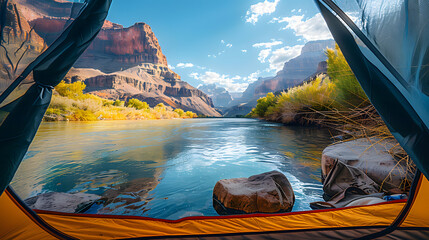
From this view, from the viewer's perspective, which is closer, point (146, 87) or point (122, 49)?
point (146, 87)

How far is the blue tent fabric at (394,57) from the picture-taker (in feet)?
2.63

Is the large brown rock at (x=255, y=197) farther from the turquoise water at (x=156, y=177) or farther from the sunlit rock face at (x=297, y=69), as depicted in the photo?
the sunlit rock face at (x=297, y=69)

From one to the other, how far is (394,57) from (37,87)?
6.64 feet

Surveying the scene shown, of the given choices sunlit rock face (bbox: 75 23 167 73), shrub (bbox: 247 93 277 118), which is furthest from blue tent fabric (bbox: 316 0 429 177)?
sunlit rock face (bbox: 75 23 167 73)

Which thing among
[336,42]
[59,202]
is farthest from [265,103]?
[59,202]

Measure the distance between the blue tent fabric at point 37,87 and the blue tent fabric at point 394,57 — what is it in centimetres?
155

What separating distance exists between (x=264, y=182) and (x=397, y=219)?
3.38 ft

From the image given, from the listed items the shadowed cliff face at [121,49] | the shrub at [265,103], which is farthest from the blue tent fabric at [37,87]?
the shadowed cliff face at [121,49]

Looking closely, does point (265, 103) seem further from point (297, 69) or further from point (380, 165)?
point (297, 69)

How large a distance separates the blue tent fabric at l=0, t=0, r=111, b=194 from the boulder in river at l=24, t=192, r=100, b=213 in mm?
944

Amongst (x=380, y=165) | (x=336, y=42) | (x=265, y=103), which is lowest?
(x=380, y=165)

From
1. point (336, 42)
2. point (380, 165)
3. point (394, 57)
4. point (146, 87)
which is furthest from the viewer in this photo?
point (146, 87)

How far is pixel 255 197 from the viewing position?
1660mm

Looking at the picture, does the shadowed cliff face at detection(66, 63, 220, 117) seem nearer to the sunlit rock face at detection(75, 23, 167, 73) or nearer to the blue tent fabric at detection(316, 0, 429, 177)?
the sunlit rock face at detection(75, 23, 167, 73)
